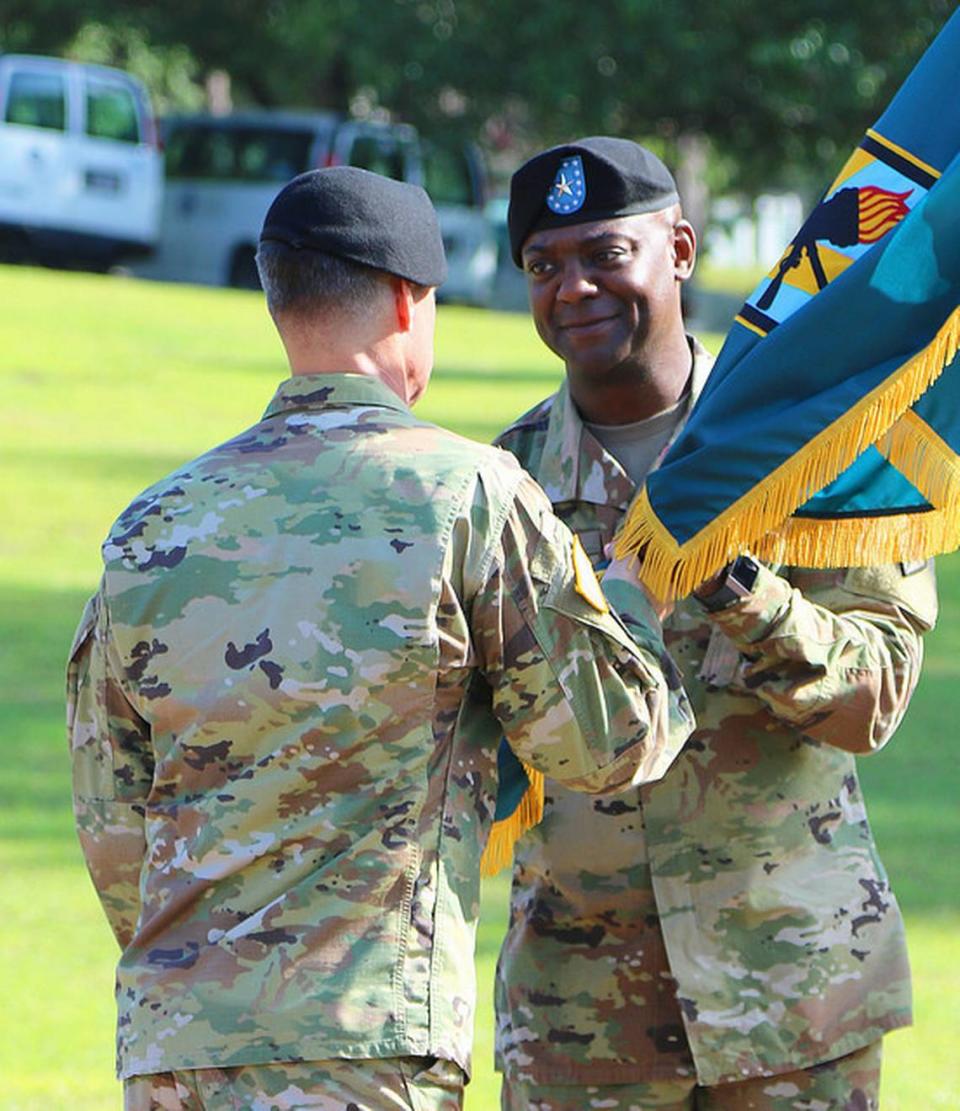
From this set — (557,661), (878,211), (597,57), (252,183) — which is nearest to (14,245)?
(252,183)

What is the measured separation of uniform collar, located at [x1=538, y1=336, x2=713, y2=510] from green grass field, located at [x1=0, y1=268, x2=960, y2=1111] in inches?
107

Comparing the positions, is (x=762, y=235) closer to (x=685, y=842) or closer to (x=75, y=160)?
(x=75, y=160)

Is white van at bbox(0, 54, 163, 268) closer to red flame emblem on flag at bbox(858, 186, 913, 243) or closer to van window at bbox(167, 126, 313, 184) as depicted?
van window at bbox(167, 126, 313, 184)

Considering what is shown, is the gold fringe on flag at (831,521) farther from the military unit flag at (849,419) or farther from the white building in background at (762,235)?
the white building in background at (762,235)

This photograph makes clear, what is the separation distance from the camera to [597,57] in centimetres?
2705

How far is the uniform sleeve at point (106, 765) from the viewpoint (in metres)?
3.09

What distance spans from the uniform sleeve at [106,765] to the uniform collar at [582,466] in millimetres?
1047

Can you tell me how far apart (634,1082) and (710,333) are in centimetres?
2176

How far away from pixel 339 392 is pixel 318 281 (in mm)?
163

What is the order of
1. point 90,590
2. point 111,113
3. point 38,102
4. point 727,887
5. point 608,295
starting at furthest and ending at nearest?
point 111,113 < point 38,102 < point 90,590 < point 608,295 < point 727,887

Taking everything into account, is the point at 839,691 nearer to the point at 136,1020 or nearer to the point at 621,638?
the point at 621,638

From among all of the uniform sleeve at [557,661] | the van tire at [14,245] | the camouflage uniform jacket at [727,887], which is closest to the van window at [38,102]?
the van tire at [14,245]

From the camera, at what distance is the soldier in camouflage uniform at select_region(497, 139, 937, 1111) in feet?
12.0

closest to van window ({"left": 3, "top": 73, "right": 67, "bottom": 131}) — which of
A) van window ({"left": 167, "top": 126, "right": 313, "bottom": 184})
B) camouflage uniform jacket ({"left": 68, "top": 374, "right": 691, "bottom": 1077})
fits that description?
van window ({"left": 167, "top": 126, "right": 313, "bottom": 184})
